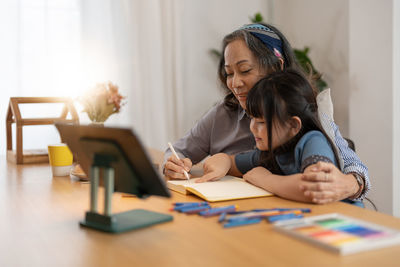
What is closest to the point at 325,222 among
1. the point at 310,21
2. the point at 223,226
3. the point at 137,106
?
the point at 223,226

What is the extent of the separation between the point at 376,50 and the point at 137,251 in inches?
104

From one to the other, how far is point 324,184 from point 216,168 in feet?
1.39

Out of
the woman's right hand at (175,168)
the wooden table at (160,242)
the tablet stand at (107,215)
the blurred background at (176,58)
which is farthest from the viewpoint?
the blurred background at (176,58)

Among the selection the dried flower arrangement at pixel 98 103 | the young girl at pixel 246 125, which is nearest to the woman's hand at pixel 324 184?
the young girl at pixel 246 125

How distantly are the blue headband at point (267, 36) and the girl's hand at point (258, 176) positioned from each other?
1.75 feet

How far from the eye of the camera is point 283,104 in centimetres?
130

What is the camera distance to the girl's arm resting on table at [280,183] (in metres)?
1.15

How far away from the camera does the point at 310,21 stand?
3863mm

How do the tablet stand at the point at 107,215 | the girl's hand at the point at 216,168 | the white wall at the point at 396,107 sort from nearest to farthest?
1. the tablet stand at the point at 107,215
2. the girl's hand at the point at 216,168
3. the white wall at the point at 396,107

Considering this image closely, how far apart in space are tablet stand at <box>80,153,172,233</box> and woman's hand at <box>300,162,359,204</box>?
0.36 metres

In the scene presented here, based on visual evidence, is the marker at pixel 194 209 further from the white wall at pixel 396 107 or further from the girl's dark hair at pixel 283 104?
the white wall at pixel 396 107

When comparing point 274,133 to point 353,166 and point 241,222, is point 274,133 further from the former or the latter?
point 241,222

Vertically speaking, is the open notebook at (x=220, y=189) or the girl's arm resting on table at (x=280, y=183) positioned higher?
the girl's arm resting on table at (x=280, y=183)

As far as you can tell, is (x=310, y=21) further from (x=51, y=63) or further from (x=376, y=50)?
(x=51, y=63)
